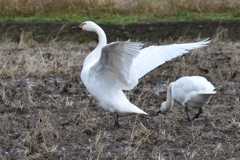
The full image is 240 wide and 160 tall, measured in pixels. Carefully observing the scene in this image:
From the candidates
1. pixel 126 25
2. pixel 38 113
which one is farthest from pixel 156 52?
pixel 126 25

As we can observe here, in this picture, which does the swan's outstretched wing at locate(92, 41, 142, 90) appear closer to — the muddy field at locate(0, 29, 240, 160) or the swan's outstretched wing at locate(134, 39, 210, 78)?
the swan's outstretched wing at locate(134, 39, 210, 78)

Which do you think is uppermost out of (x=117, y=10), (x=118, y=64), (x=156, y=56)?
(x=118, y=64)

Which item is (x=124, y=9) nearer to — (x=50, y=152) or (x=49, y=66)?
(x=49, y=66)

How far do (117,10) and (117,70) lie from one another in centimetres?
1222

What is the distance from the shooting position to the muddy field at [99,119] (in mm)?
4988

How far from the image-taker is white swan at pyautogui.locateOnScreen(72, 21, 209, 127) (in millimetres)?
5512

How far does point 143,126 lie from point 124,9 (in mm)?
12619

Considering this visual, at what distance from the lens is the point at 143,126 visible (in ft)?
18.7

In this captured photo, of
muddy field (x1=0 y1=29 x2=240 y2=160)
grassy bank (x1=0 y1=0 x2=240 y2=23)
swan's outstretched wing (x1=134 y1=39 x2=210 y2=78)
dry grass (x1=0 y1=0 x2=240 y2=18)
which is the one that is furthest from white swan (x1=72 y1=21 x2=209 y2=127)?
dry grass (x1=0 y1=0 x2=240 y2=18)

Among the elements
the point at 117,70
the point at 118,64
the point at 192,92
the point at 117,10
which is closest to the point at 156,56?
the point at 192,92

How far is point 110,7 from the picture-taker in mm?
17969

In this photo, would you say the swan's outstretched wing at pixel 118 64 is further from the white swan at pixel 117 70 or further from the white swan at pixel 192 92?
the white swan at pixel 192 92

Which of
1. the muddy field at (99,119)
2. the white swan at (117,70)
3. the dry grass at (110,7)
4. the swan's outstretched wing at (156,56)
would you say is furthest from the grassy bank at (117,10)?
the white swan at (117,70)

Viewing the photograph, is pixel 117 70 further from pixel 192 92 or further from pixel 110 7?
pixel 110 7
